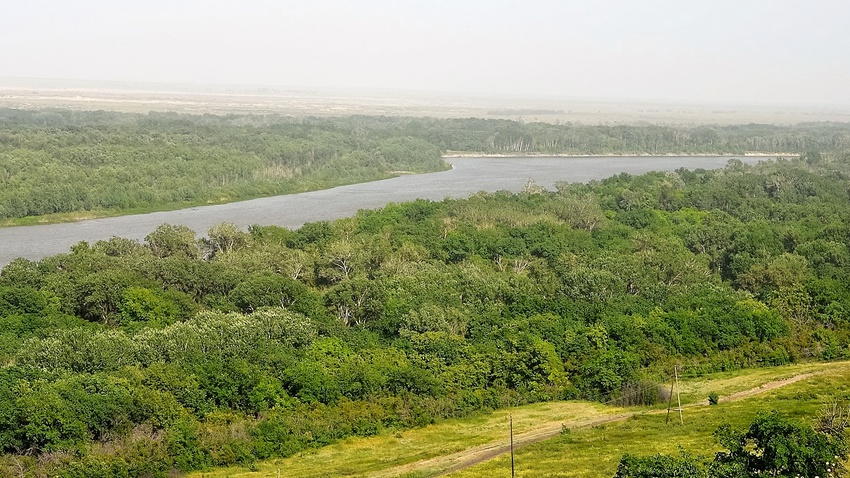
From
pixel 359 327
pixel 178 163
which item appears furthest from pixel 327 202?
pixel 359 327

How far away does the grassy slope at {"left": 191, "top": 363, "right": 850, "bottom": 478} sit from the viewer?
2103cm

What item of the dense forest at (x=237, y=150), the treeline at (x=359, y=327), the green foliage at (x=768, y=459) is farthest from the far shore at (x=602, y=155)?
the green foliage at (x=768, y=459)

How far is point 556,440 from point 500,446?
5.23 feet

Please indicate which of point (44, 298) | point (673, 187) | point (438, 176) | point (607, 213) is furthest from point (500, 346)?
point (438, 176)

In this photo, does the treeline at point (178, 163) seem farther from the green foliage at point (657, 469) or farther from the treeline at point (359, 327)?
the green foliage at point (657, 469)

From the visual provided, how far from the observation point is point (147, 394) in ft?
73.8

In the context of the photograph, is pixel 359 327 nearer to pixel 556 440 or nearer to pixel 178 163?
pixel 556 440

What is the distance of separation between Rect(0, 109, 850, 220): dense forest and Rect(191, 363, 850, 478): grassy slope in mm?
49919

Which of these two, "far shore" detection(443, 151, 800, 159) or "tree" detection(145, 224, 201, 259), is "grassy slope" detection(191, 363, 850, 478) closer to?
"tree" detection(145, 224, 201, 259)

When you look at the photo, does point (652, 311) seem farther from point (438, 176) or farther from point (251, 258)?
point (438, 176)

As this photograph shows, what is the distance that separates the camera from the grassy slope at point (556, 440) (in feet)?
69.0

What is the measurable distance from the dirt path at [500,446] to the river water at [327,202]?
113ft

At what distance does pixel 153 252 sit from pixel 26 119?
10732 cm

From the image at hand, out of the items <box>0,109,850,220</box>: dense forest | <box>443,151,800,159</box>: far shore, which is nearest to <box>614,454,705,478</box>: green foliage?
<box>0,109,850,220</box>: dense forest
